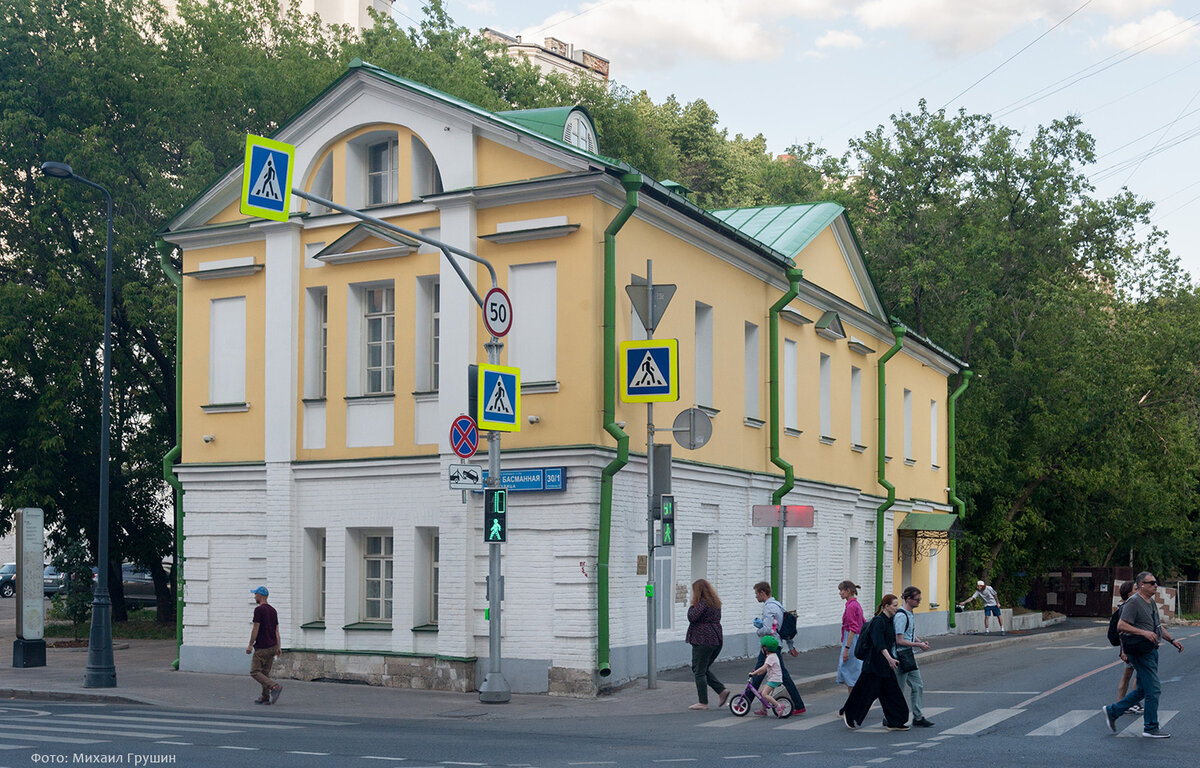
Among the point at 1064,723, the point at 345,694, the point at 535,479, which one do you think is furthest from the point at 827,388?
the point at 1064,723

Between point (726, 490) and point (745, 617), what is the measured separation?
7.86 feet

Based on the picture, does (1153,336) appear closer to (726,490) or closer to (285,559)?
(726,490)

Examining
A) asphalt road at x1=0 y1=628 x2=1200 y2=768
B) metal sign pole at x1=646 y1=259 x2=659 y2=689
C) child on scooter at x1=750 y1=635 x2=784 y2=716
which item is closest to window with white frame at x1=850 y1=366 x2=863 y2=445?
asphalt road at x1=0 y1=628 x2=1200 y2=768

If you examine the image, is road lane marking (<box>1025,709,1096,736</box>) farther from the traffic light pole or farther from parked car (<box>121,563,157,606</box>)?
parked car (<box>121,563,157,606</box>)

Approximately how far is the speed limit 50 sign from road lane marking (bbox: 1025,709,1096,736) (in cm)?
824

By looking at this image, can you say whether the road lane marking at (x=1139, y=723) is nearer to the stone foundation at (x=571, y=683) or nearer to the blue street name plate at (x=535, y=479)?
the stone foundation at (x=571, y=683)

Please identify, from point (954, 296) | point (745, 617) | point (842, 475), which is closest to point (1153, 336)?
point (954, 296)

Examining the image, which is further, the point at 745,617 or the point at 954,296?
the point at 954,296

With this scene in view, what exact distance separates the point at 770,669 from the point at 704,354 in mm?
7733

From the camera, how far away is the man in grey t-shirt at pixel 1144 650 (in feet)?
46.1

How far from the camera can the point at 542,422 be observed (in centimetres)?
1984

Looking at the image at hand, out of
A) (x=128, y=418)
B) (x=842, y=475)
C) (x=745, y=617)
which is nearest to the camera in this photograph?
(x=745, y=617)

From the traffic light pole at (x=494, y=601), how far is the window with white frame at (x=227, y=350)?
247 inches

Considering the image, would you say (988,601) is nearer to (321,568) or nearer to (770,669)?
(321,568)
